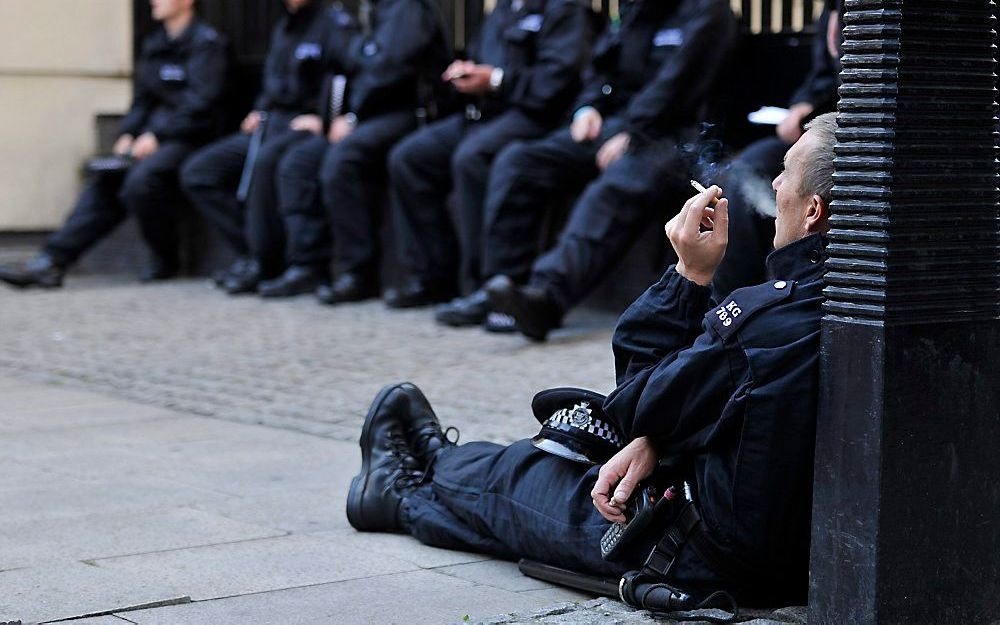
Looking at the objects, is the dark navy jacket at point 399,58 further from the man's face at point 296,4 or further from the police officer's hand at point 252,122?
the police officer's hand at point 252,122

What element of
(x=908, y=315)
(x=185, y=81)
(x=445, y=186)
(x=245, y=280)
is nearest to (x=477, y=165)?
(x=445, y=186)

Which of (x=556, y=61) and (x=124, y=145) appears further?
(x=124, y=145)

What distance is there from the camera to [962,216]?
3.12 meters

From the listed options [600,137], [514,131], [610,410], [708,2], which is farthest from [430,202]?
[610,410]

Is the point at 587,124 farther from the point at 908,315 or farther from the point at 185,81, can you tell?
the point at 908,315

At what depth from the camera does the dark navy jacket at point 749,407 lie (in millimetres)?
3219

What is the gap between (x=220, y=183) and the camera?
448 inches

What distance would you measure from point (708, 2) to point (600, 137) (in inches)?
36.2

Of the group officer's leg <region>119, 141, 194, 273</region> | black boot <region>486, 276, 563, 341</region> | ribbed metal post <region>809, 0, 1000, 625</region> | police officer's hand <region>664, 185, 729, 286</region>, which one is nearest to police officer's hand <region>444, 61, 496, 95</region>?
black boot <region>486, 276, 563, 341</region>

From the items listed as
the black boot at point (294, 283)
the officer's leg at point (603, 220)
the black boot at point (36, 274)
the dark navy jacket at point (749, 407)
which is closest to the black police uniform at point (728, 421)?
the dark navy jacket at point (749, 407)

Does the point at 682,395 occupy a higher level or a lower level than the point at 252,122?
higher

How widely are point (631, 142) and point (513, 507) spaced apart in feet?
14.5

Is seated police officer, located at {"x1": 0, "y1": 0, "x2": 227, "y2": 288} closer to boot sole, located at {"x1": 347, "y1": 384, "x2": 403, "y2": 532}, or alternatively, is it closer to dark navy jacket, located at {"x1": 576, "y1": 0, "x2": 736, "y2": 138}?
dark navy jacket, located at {"x1": 576, "y1": 0, "x2": 736, "y2": 138}

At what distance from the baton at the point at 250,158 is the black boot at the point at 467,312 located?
2669 millimetres
